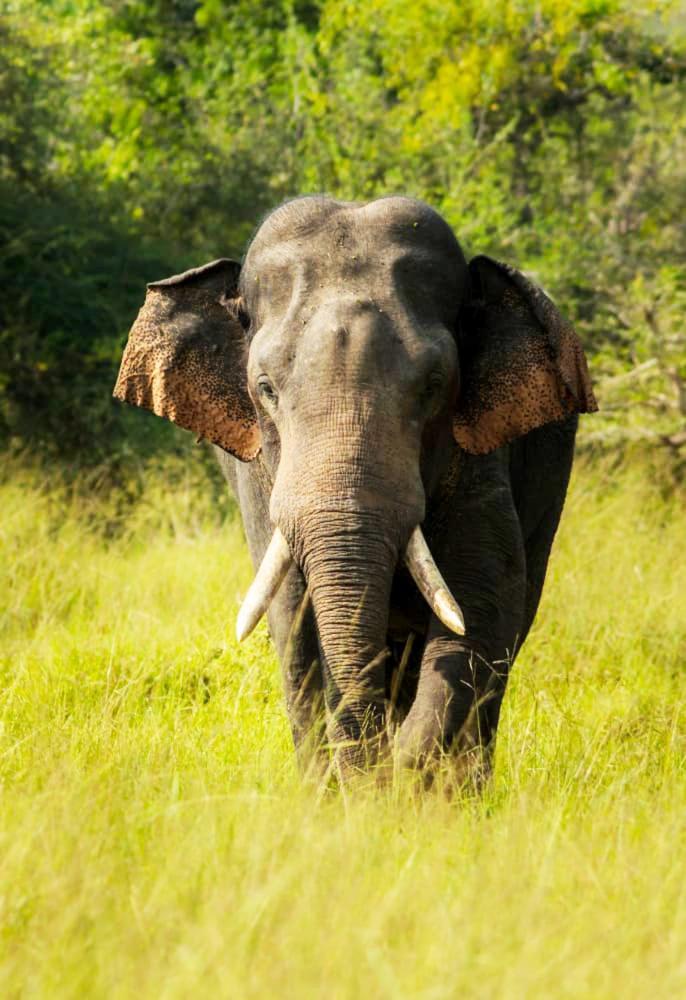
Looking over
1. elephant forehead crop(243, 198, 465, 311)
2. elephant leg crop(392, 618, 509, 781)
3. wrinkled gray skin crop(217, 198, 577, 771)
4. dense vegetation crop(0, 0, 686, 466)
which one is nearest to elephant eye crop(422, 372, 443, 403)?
wrinkled gray skin crop(217, 198, 577, 771)

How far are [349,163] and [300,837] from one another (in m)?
11.6

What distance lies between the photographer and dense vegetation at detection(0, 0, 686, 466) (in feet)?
45.5

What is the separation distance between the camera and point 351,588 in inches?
197

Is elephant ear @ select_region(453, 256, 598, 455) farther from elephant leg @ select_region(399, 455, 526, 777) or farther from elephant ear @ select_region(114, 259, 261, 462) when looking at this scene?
elephant ear @ select_region(114, 259, 261, 462)

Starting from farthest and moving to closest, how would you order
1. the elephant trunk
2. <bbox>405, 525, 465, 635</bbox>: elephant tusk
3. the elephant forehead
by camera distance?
the elephant forehead, <bbox>405, 525, 465, 635</bbox>: elephant tusk, the elephant trunk

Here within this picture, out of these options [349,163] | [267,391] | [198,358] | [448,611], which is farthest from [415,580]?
[349,163]

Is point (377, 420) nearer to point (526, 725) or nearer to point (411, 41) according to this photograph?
point (526, 725)

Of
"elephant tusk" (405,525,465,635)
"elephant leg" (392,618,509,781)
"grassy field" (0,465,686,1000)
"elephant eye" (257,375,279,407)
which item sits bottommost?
"grassy field" (0,465,686,1000)

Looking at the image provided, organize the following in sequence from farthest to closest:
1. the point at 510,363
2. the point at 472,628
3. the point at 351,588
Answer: the point at 510,363
the point at 472,628
the point at 351,588

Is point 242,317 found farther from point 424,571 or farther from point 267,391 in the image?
point 424,571

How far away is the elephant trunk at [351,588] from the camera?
4.97 meters

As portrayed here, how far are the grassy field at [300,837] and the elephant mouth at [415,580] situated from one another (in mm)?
493

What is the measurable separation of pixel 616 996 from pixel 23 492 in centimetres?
887

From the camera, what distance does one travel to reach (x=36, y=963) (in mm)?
3557
